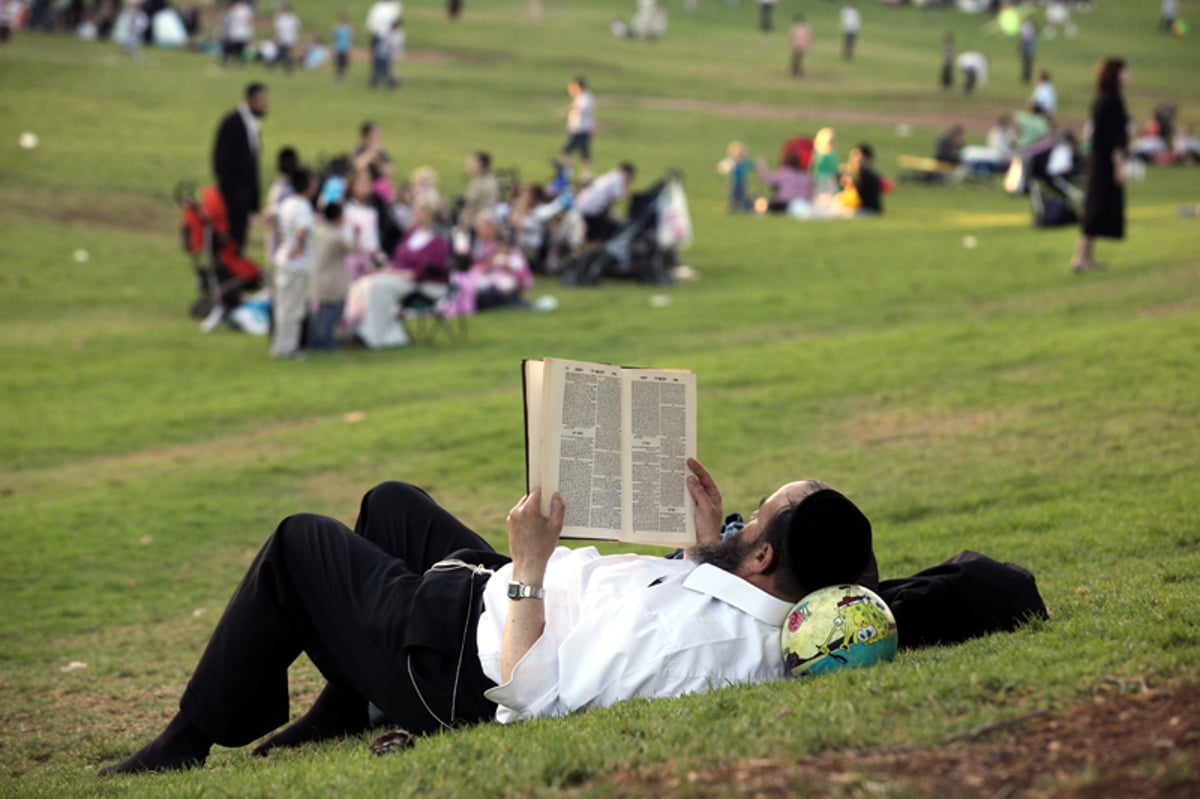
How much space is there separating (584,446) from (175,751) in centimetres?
177

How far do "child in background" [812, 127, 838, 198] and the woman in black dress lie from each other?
1187 centimetres

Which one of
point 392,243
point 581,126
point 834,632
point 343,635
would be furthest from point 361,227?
point 581,126

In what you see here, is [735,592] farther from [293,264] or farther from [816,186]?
[816,186]

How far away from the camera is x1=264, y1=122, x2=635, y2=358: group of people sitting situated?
612 inches

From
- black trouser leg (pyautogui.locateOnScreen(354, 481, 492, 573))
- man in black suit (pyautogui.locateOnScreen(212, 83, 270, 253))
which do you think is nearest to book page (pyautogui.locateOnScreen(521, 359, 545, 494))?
black trouser leg (pyautogui.locateOnScreen(354, 481, 492, 573))

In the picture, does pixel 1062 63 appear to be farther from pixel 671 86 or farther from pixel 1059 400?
pixel 1059 400

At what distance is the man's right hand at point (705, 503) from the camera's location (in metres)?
4.68

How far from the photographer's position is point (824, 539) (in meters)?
4.43

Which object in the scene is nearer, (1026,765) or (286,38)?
(1026,765)

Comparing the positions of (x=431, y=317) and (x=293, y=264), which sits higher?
(x=293, y=264)

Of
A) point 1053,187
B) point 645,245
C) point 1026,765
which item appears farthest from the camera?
point 1053,187

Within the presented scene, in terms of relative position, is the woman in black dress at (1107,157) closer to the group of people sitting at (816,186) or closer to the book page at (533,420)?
the group of people sitting at (816,186)

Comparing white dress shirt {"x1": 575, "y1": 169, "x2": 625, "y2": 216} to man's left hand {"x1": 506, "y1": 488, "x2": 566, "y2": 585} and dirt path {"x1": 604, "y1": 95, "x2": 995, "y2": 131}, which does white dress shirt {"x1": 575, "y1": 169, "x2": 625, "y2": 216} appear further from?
dirt path {"x1": 604, "y1": 95, "x2": 995, "y2": 131}

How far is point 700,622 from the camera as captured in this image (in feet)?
14.3
